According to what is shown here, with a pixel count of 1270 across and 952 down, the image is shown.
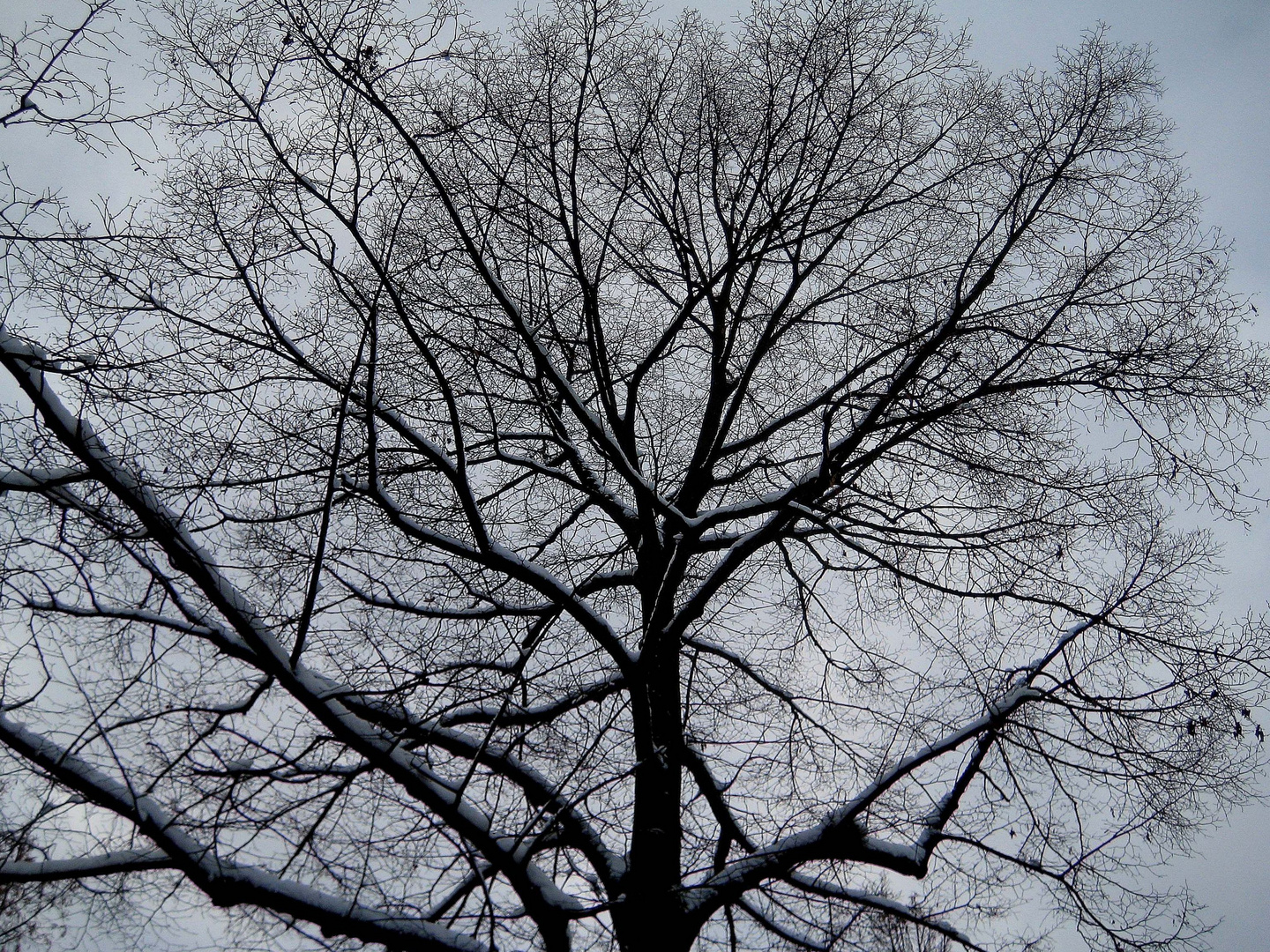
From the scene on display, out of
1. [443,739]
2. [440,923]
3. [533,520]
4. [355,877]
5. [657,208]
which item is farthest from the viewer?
[533,520]

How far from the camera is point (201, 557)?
13.3ft

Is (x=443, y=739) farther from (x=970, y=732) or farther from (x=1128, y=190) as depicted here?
(x=1128, y=190)

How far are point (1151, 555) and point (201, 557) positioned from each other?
530cm

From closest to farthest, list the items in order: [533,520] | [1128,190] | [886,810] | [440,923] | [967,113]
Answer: [440,923] < [886,810] < [1128,190] < [967,113] < [533,520]

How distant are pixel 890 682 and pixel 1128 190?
12.4 feet

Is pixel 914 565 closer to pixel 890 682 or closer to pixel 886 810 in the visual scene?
pixel 890 682

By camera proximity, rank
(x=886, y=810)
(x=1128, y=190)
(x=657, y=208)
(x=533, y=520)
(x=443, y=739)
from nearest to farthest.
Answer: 1. (x=443, y=739)
2. (x=886, y=810)
3. (x=1128, y=190)
4. (x=657, y=208)
5. (x=533, y=520)

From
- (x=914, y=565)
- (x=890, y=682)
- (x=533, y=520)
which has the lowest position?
(x=890, y=682)

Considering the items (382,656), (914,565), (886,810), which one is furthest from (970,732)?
(382,656)

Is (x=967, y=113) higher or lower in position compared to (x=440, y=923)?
higher

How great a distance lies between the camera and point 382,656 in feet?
13.3

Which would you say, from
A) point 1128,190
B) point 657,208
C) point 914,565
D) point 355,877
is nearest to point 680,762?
point 355,877

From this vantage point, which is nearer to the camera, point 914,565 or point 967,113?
point 967,113

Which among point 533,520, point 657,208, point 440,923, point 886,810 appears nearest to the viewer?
point 440,923
